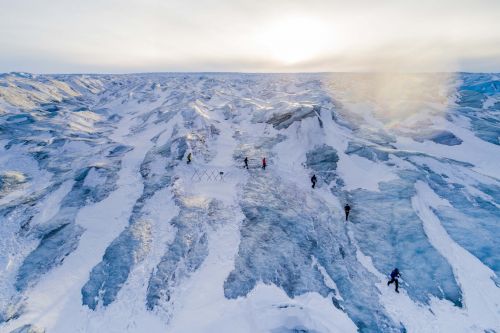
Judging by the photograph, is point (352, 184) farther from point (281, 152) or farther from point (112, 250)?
point (112, 250)

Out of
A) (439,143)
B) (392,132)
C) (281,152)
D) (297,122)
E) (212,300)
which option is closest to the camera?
(212,300)

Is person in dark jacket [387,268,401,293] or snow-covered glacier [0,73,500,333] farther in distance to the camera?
person in dark jacket [387,268,401,293]

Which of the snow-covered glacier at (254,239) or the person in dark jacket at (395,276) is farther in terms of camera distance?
the person in dark jacket at (395,276)

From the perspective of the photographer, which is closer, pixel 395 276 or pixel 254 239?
pixel 395 276

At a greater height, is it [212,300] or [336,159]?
[336,159]

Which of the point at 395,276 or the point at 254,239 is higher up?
the point at 254,239

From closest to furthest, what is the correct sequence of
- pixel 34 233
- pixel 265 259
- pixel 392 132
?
pixel 265 259
pixel 34 233
pixel 392 132

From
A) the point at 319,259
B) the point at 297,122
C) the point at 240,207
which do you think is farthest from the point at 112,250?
the point at 297,122

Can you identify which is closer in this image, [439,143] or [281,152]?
[281,152]
